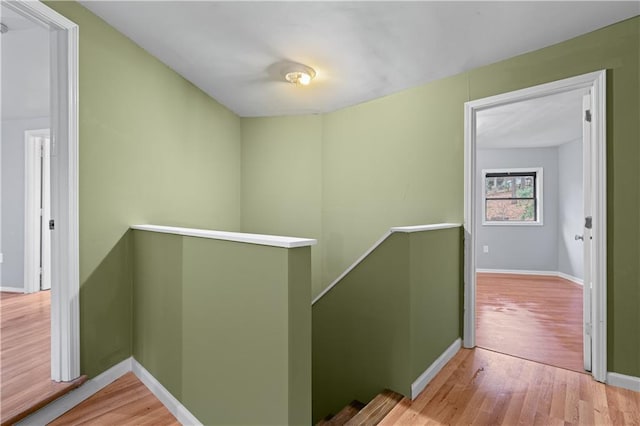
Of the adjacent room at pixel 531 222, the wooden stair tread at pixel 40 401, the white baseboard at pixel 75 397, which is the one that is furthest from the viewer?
the adjacent room at pixel 531 222

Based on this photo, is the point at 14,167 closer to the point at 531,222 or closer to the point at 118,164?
the point at 118,164

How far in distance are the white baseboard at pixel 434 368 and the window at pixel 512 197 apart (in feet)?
13.8

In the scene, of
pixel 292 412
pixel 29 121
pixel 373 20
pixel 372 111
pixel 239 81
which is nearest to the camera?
pixel 292 412

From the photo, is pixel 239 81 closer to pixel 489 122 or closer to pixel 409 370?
pixel 409 370

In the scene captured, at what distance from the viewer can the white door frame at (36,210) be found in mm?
3902

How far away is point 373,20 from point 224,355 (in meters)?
2.10

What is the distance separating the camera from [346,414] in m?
2.28

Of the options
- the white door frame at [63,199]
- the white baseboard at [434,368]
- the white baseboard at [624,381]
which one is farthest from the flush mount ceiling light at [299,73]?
the white baseboard at [624,381]

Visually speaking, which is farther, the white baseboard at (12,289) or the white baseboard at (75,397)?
the white baseboard at (12,289)

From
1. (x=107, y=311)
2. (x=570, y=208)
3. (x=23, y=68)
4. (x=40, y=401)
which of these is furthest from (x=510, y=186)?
(x=23, y=68)

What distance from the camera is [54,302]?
1.83 meters

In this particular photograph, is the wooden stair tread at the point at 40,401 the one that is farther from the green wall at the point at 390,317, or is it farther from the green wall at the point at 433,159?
the green wall at the point at 433,159

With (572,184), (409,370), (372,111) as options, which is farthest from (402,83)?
(572,184)

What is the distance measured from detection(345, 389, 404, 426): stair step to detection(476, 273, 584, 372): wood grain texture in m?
1.13
